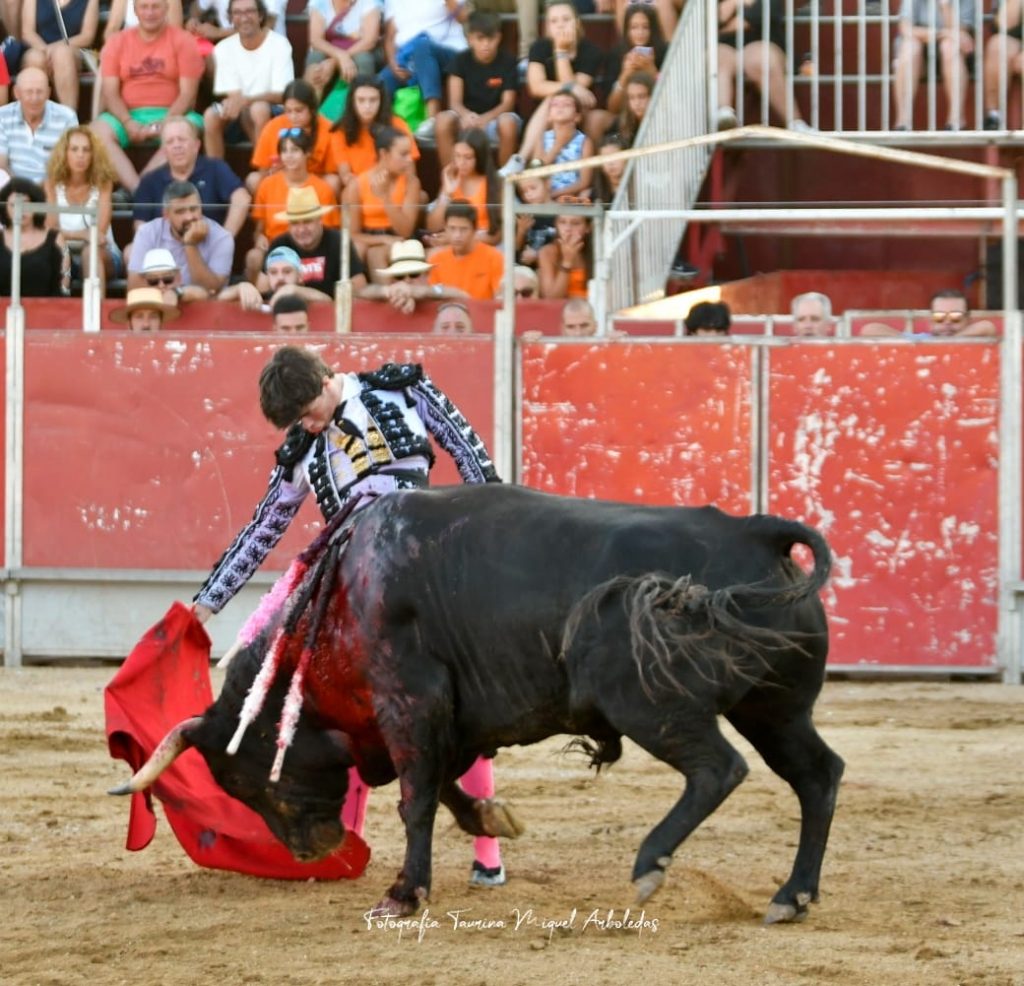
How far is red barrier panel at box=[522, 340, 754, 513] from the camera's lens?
9.37 metres

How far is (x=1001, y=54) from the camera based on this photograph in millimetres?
11672

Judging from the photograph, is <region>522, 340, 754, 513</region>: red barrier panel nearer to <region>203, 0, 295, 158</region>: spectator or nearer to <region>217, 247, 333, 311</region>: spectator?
<region>217, 247, 333, 311</region>: spectator

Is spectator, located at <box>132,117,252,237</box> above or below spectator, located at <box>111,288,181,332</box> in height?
above

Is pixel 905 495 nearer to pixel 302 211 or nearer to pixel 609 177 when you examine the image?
pixel 609 177

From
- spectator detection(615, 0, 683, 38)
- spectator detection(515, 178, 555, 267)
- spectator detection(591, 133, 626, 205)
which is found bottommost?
spectator detection(515, 178, 555, 267)

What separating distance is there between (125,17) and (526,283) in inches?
148

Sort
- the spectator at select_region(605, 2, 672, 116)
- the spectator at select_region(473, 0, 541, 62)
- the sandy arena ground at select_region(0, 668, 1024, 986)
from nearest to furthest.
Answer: the sandy arena ground at select_region(0, 668, 1024, 986)
the spectator at select_region(605, 2, 672, 116)
the spectator at select_region(473, 0, 541, 62)

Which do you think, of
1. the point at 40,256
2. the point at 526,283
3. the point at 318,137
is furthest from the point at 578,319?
the point at 40,256

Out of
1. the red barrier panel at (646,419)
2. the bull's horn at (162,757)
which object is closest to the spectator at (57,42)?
the red barrier panel at (646,419)

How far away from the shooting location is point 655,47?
38.8ft

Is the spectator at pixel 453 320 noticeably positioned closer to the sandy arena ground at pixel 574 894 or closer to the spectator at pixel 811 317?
the spectator at pixel 811 317

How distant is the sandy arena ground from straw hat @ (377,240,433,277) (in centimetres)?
327


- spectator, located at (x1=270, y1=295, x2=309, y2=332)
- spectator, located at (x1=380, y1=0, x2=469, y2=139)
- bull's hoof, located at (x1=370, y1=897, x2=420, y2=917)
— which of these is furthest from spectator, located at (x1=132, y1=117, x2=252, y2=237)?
bull's hoof, located at (x1=370, y1=897, x2=420, y2=917)

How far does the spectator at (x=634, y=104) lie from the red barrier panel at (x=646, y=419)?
2247 mm
